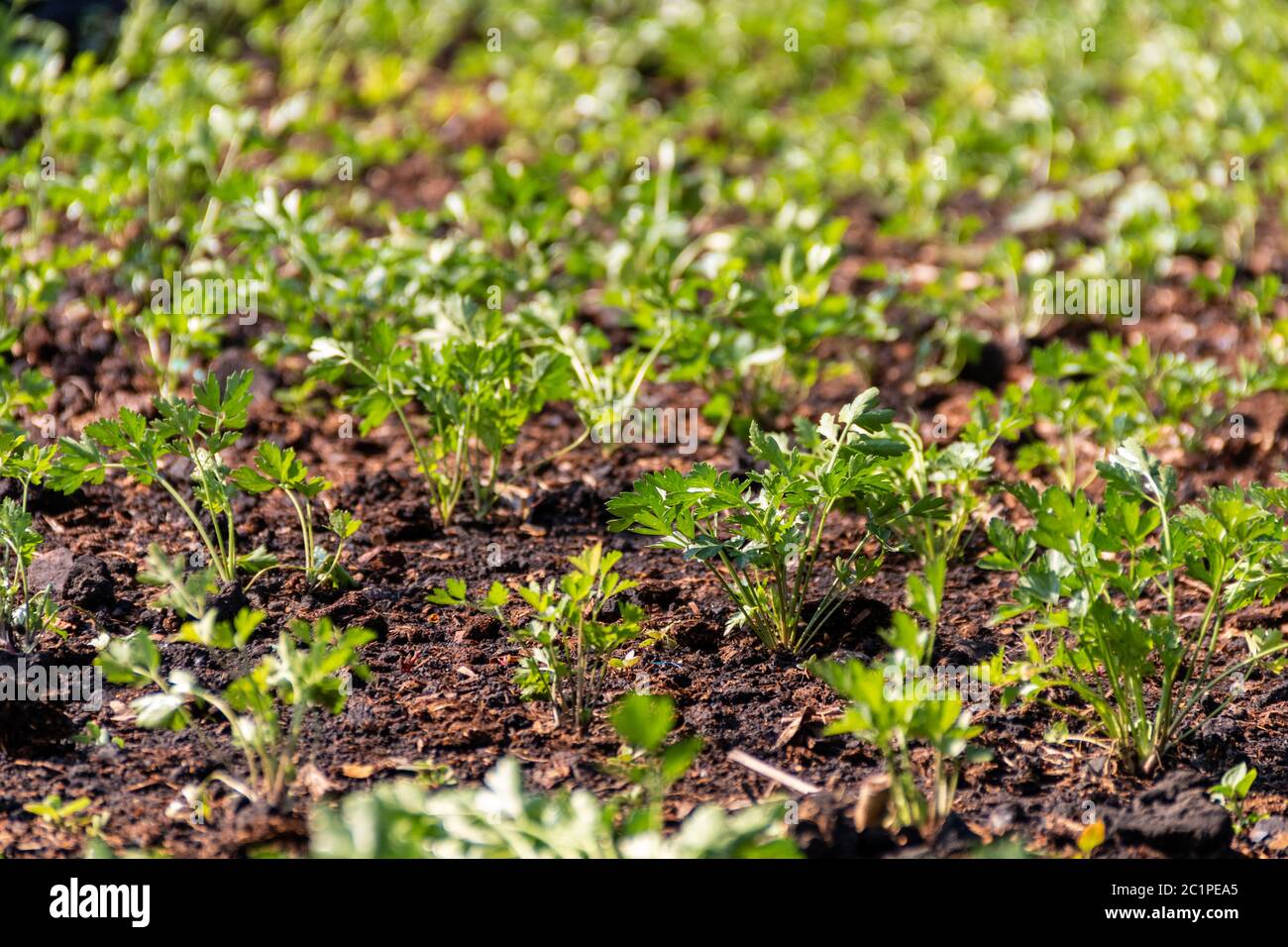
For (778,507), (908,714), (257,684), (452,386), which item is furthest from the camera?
Result: (452,386)

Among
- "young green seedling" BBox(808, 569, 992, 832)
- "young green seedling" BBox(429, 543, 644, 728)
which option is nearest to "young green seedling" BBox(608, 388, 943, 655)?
"young green seedling" BBox(429, 543, 644, 728)

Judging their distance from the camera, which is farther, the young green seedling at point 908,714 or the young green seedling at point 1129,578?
the young green seedling at point 1129,578

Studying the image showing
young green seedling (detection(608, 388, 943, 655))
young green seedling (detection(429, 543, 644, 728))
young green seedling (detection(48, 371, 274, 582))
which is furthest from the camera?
young green seedling (detection(48, 371, 274, 582))

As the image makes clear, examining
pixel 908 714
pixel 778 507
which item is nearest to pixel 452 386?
pixel 778 507

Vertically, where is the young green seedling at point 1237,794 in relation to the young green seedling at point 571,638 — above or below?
below

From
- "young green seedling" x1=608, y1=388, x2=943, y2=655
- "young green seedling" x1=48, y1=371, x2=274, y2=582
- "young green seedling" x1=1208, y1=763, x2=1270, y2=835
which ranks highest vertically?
→ "young green seedling" x1=48, y1=371, x2=274, y2=582

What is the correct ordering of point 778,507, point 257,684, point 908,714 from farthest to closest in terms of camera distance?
point 778,507, point 257,684, point 908,714

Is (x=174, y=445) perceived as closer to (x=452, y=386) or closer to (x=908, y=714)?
(x=452, y=386)

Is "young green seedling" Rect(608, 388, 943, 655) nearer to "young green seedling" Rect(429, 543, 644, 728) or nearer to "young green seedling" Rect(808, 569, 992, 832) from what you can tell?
"young green seedling" Rect(429, 543, 644, 728)

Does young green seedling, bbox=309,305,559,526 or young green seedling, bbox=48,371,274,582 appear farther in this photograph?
young green seedling, bbox=309,305,559,526

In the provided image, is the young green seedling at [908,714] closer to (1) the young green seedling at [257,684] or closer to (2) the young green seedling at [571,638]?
(2) the young green seedling at [571,638]

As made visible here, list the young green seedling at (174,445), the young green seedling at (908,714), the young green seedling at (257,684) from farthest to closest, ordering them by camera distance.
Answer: the young green seedling at (174,445) → the young green seedling at (257,684) → the young green seedling at (908,714)

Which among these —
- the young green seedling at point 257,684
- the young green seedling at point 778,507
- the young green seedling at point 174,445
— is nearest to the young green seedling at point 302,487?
the young green seedling at point 174,445
